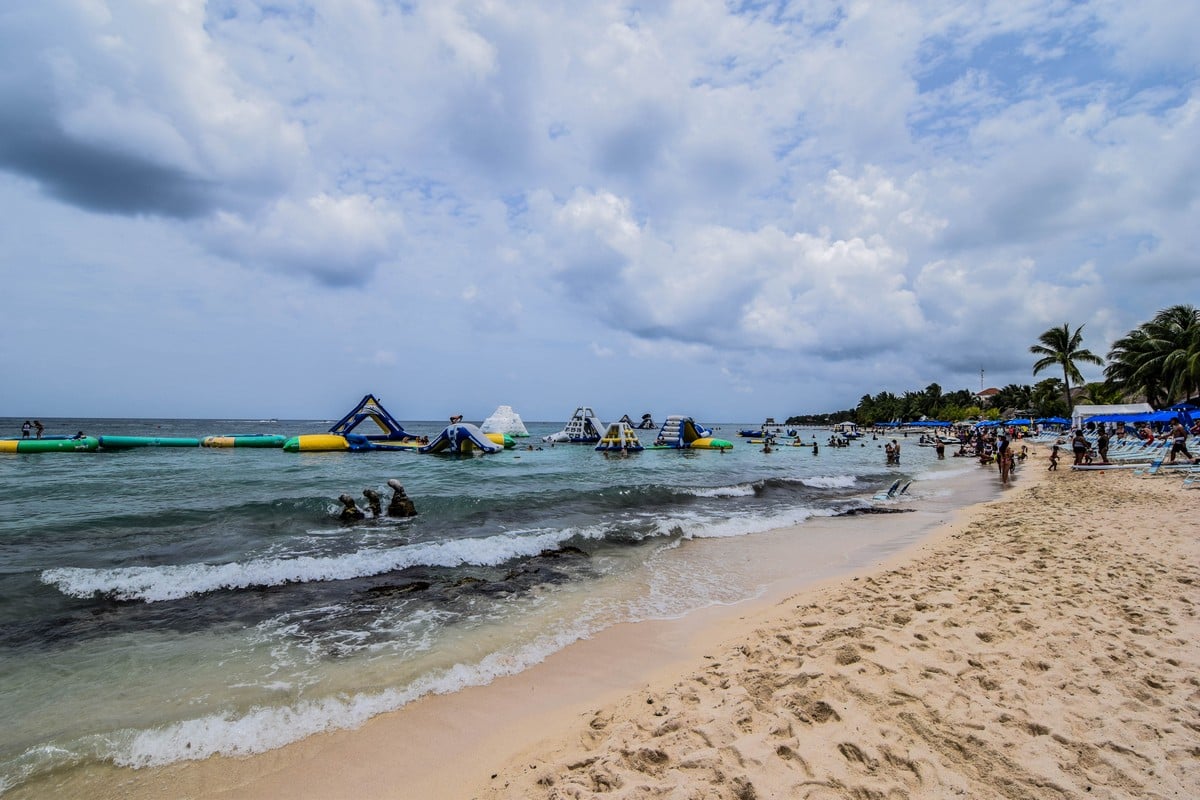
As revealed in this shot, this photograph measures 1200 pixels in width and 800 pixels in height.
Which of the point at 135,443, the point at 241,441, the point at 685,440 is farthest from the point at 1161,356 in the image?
the point at 135,443

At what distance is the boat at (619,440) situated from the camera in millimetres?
40031

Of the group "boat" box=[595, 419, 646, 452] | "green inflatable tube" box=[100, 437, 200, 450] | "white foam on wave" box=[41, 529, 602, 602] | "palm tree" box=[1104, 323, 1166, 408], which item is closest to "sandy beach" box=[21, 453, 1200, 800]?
"white foam on wave" box=[41, 529, 602, 602]

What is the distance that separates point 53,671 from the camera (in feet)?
17.2

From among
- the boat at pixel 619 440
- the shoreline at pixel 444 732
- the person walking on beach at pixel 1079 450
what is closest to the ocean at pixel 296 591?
the shoreline at pixel 444 732

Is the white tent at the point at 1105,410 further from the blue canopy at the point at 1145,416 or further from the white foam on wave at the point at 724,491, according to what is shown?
the white foam on wave at the point at 724,491

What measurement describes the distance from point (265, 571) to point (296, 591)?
0.97 m

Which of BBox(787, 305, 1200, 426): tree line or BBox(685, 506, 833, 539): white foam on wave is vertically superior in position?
BBox(787, 305, 1200, 426): tree line

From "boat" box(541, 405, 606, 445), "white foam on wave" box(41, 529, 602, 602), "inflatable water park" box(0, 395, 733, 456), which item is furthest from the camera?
"boat" box(541, 405, 606, 445)

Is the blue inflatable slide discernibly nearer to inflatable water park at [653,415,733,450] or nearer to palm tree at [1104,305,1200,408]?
inflatable water park at [653,415,733,450]

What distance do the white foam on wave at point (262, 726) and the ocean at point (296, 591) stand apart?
20 mm

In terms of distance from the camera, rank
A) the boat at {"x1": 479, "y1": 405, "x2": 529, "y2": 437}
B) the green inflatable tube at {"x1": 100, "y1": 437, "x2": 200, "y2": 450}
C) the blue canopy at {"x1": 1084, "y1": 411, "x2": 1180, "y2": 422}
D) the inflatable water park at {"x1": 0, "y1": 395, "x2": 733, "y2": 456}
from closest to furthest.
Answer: the blue canopy at {"x1": 1084, "y1": 411, "x2": 1180, "y2": 422} → the inflatable water park at {"x1": 0, "y1": 395, "x2": 733, "y2": 456} → the green inflatable tube at {"x1": 100, "y1": 437, "x2": 200, "y2": 450} → the boat at {"x1": 479, "y1": 405, "x2": 529, "y2": 437}

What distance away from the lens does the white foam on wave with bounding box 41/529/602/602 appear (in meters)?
7.63

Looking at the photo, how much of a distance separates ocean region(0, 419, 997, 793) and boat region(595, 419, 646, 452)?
21740mm

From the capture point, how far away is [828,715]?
3.49m
